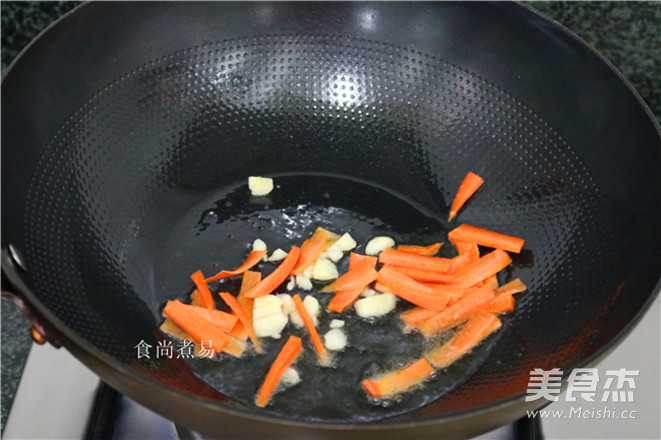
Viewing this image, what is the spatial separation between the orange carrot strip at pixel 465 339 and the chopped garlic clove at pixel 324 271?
9.2 inches

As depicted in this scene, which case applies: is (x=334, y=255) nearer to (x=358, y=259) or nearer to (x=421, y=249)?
(x=358, y=259)

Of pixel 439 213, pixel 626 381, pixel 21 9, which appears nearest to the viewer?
pixel 626 381

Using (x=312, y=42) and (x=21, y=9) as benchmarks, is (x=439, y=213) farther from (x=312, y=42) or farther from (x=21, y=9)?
(x=21, y=9)

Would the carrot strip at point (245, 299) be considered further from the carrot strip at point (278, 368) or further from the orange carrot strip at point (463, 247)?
the orange carrot strip at point (463, 247)

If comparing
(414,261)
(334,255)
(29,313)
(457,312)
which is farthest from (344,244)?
(29,313)

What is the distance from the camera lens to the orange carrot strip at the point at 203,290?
125 centimetres

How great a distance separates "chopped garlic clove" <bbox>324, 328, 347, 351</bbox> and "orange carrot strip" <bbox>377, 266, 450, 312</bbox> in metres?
0.13

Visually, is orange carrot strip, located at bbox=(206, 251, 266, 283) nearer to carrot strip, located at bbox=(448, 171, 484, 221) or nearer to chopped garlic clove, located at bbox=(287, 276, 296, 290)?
chopped garlic clove, located at bbox=(287, 276, 296, 290)

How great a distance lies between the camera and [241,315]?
1224mm

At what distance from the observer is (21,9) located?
1613 millimetres

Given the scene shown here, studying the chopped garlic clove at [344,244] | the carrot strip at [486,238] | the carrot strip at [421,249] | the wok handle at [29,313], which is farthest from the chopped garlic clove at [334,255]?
the wok handle at [29,313]

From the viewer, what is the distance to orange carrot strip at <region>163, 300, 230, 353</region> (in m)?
1.18

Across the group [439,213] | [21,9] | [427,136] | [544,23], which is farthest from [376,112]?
[21,9]

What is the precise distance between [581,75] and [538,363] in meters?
0.55
